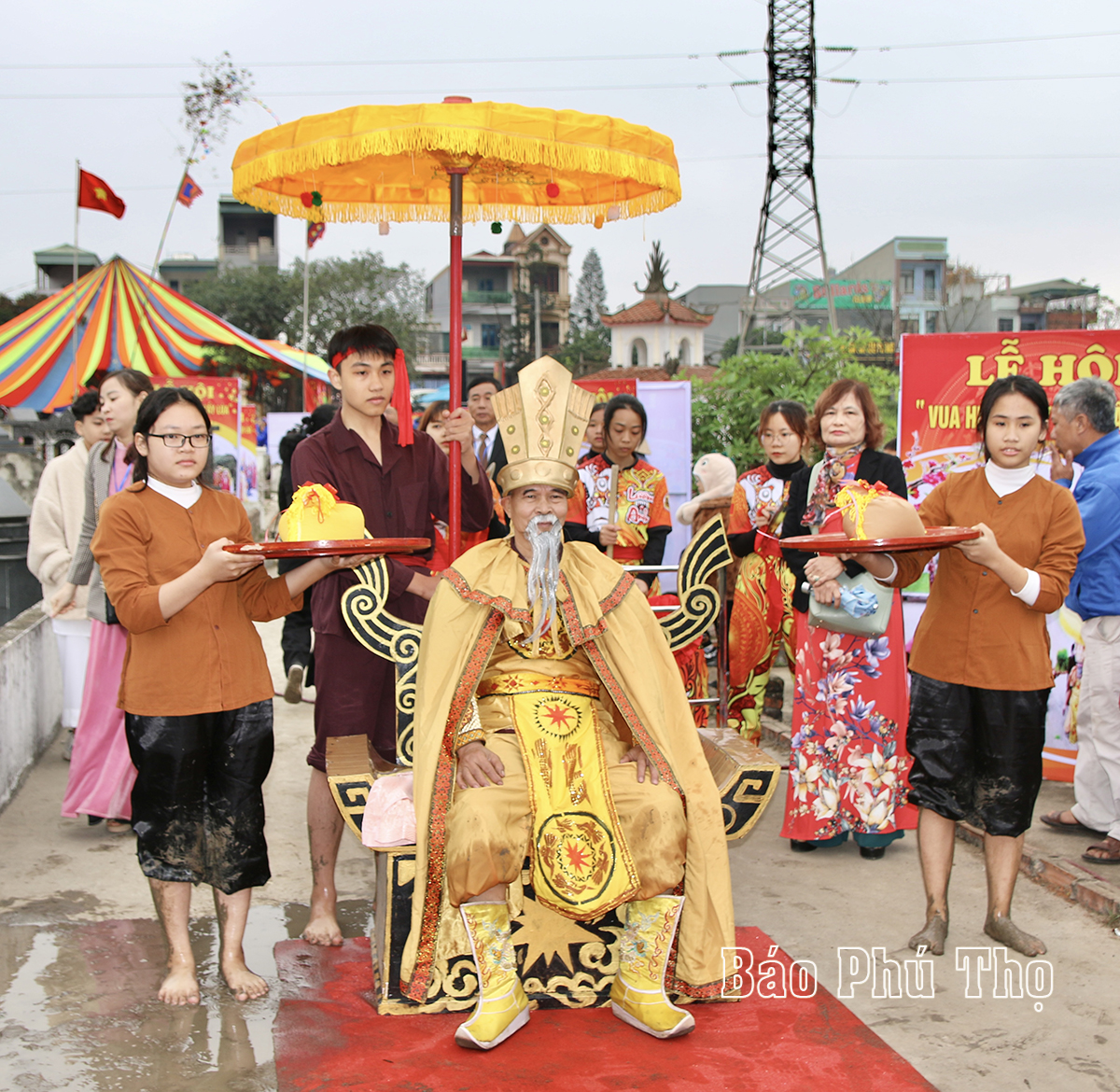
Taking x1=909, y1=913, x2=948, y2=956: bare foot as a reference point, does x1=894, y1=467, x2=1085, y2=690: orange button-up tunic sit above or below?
above

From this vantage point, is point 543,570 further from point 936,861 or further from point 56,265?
point 56,265

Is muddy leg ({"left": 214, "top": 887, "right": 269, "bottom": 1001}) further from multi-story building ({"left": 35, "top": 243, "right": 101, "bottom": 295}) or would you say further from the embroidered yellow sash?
multi-story building ({"left": 35, "top": 243, "right": 101, "bottom": 295})

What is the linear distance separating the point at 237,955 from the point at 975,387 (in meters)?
4.51

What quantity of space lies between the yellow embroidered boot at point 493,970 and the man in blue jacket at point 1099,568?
2676 mm

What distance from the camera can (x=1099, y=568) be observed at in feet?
14.6

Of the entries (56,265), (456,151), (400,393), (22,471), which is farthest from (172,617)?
(56,265)

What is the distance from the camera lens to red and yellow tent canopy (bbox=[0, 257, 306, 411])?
30.5 ft

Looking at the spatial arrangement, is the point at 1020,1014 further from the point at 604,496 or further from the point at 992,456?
the point at 604,496

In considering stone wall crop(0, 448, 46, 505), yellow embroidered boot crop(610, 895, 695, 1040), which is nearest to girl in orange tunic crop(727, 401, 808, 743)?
yellow embroidered boot crop(610, 895, 695, 1040)

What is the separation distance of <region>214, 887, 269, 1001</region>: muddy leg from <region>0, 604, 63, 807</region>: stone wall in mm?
2327

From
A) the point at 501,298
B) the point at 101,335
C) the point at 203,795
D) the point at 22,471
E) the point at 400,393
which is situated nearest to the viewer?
the point at 203,795

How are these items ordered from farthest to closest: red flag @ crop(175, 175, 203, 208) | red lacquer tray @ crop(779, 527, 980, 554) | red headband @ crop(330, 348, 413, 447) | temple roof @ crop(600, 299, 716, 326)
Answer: temple roof @ crop(600, 299, 716, 326), red flag @ crop(175, 175, 203, 208), red headband @ crop(330, 348, 413, 447), red lacquer tray @ crop(779, 527, 980, 554)

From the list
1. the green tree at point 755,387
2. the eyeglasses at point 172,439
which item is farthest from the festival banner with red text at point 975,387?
the eyeglasses at point 172,439

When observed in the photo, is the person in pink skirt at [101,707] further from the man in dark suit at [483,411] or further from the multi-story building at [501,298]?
Result: the multi-story building at [501,298]
